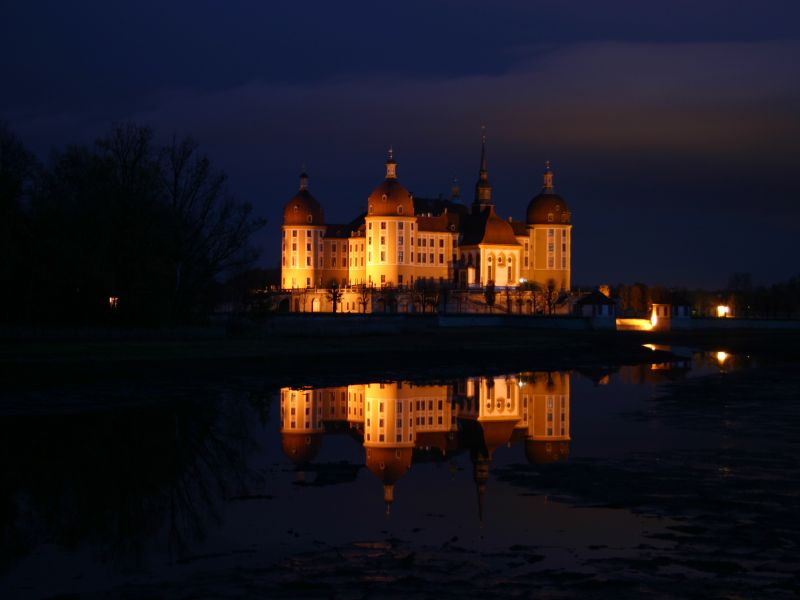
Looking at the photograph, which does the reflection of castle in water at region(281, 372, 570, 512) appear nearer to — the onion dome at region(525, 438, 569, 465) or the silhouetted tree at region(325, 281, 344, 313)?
the onion dome at region(525, 438, 569, 465)

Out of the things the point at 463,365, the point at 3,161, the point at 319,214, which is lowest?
the point at 463,365

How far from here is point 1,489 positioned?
18078mm

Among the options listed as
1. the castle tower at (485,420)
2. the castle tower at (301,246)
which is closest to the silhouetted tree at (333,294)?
the castle tower at (301,246)

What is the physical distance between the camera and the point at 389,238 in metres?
140

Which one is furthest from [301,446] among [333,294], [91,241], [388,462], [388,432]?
[333,294]

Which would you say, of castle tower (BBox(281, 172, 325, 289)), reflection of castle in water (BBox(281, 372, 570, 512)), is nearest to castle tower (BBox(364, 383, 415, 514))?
reflection of castle in water (BBox(281, 372, 570, 512))

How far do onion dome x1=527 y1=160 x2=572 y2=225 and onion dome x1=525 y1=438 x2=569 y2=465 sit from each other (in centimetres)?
12974

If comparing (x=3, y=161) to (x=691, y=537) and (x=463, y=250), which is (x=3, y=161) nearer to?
(x=691, y=537)

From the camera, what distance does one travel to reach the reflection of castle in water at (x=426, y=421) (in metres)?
22.8

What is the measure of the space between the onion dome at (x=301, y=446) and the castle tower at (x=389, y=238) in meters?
113

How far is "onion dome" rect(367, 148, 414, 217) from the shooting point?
140m

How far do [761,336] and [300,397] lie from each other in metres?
63.2

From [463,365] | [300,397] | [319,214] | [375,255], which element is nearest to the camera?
[300,397]

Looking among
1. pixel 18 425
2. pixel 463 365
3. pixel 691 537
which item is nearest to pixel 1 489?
pixel 18 425
